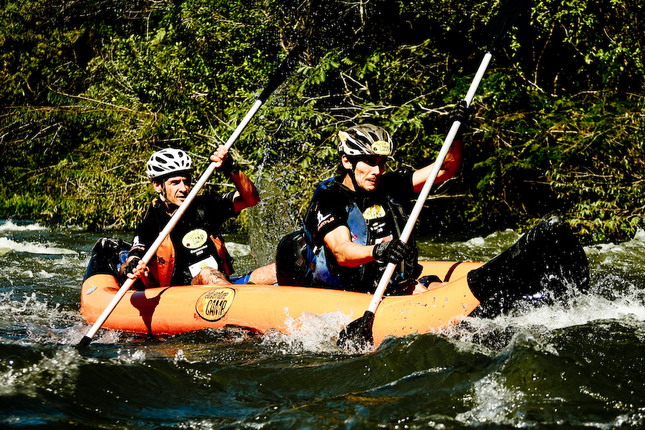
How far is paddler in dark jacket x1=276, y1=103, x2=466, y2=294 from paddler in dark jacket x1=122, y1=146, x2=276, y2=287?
34.0 inches

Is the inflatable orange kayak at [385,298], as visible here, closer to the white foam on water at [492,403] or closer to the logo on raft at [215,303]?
the logo on raft at [215,303]

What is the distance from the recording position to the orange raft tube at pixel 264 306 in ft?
13.9

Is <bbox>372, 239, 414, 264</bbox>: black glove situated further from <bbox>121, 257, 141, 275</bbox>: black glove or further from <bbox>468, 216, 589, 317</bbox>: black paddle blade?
<bbox>121, 257, 141, 275</bbox>: black glove

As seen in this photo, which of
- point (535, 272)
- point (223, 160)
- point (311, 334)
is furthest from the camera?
point (223, 160)

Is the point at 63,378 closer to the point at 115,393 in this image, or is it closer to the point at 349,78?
the point at 115,393

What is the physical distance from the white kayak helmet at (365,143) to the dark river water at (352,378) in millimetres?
1121

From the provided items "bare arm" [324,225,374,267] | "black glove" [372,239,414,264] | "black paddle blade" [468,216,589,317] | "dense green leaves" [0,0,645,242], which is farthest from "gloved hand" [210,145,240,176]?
"dense green leaves" [0,0,645,242]

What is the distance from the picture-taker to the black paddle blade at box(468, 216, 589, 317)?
3904 mm

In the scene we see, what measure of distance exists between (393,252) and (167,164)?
88.7 inches

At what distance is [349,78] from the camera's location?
10445mm

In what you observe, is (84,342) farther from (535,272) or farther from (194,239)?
(535,272)

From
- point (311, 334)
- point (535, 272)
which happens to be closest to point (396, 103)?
point (311, 334)

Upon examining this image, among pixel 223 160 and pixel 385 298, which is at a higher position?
pixel 223 160

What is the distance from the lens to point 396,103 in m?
10.8
